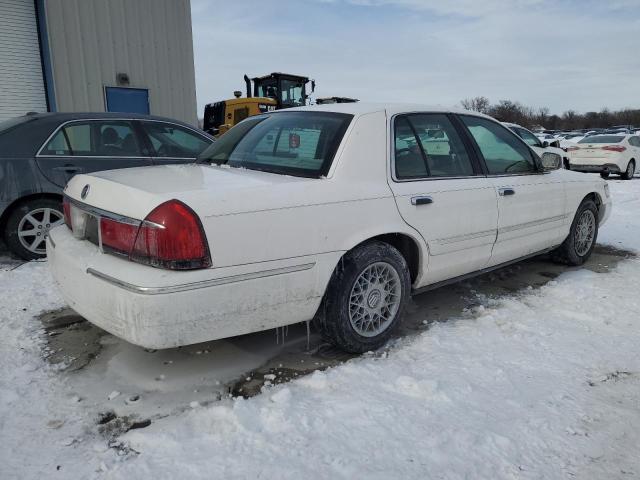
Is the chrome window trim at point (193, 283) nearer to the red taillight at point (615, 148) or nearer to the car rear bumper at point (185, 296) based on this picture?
the car rear bumper at point (185, 296)

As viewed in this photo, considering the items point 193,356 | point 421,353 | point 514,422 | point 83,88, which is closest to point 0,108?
point 83,88

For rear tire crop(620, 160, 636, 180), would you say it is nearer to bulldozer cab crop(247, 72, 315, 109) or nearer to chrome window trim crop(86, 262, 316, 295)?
bulldozer cab crop(247, 72, 315, 109)

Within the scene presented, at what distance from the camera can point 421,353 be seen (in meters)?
3.04

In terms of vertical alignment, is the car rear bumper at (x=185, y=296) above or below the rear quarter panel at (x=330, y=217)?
below

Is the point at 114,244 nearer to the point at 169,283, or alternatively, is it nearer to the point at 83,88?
the point at 169,283

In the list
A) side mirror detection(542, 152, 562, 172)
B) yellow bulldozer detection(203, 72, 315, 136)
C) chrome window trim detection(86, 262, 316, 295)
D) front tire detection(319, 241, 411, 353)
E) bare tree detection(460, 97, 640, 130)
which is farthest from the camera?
bare tree detection(460, 97, 640, 130)

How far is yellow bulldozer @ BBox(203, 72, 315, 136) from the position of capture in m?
14.3

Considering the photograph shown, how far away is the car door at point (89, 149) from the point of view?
4.89 meters

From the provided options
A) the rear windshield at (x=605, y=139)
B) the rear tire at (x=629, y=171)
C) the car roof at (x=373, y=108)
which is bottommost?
the rear tire at (x=629, y=171)

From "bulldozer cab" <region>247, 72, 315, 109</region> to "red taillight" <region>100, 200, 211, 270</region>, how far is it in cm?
1306

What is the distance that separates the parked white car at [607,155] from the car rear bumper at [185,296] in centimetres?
1443

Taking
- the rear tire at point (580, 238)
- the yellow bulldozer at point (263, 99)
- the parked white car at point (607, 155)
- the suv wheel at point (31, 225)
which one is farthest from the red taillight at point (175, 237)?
the parked white car at point (607, 155)

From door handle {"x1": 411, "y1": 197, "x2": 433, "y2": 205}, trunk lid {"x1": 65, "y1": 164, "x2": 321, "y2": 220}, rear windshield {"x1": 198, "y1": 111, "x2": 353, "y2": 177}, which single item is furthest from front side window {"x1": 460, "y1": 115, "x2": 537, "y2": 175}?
trunk lid {"x1": 65, "y1": 164, "x2": 321, "y2": 220}

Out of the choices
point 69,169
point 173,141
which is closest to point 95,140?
point 69,169
